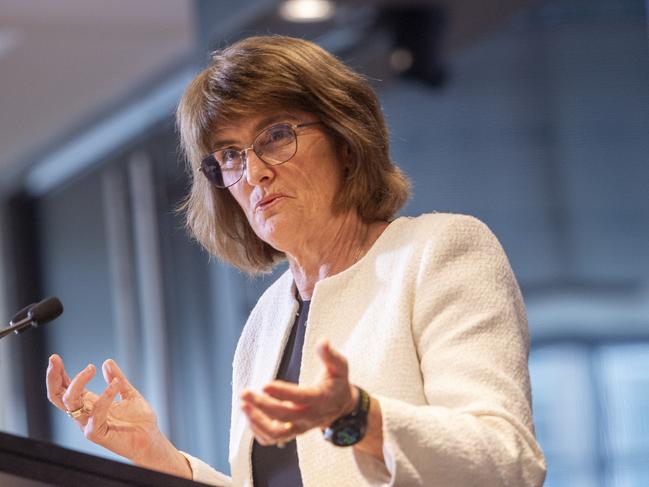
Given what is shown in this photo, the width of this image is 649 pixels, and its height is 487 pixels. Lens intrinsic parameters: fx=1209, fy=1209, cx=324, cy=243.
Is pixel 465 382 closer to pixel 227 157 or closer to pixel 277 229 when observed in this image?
pixel 277 229

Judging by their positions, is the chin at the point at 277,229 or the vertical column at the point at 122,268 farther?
the vertical column at the point at 122,268

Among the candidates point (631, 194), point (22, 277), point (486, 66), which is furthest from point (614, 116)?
point (22, 277)

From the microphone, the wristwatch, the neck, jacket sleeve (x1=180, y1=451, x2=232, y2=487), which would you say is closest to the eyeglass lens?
the neck

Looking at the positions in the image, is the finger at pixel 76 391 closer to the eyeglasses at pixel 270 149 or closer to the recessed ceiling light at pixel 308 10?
the eyeglasses at pixel 270 149

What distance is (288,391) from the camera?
4.38ft

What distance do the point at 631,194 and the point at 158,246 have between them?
11.4 ft

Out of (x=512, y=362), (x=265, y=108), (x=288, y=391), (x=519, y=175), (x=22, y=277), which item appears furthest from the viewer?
(x=22, y=277)

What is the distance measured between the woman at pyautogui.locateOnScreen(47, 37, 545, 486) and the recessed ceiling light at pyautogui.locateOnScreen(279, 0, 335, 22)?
6.34 feet

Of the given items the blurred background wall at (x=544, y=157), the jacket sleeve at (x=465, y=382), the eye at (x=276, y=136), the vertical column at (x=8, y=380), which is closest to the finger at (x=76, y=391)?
the eye at (x=276, y=136)

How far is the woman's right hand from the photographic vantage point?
2.03 metres

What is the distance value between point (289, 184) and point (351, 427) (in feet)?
2.14

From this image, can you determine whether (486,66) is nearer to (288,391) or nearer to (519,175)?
(519,175)

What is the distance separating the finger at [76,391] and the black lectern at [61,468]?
1.83 feet

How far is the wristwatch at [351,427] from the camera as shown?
4.67 feet
